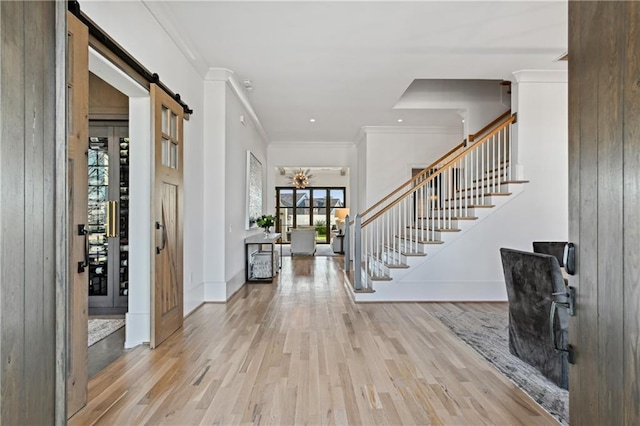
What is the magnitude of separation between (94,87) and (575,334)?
4892 millimetres

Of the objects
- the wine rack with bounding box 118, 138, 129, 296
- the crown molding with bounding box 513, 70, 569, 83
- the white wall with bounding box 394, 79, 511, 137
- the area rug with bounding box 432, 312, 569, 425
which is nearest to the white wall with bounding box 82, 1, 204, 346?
the wine rack with bounding box 118, 138, 129, 296

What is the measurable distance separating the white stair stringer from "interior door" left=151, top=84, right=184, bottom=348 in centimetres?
273

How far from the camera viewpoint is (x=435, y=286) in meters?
5.38

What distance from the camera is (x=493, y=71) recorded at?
16.8 ft

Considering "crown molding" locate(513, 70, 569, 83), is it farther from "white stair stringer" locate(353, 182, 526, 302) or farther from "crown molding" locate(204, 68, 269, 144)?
"crown molding" locate(204, 68, 269, 144)

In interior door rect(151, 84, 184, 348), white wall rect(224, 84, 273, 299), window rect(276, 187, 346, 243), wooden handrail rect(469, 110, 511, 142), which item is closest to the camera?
interior door rect(151, 84, 184, 348)

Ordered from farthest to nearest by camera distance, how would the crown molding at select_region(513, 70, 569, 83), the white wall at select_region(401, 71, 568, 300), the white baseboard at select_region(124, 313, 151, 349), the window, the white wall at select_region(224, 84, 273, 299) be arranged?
the window < the white wall at select_region(224, 84, 273, 299) < the white wall at select_region(401, 71, 568, 300) < the crown molding at select_region(513, 70, 569, 83) < the white baseboard at select_region(124, 313, 151, 349)

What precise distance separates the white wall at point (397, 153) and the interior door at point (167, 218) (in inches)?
212

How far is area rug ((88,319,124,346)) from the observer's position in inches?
146

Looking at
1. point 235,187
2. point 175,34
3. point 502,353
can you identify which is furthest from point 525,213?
point 175,34

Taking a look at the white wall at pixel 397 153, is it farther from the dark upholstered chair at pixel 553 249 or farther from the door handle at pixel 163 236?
the door handle at pixel 163 236

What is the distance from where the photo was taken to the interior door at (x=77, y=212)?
2229 millimetres

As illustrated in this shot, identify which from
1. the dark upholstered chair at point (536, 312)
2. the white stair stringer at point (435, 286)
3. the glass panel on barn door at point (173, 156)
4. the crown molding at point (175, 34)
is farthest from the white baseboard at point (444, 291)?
the crown molding at point (175, 34)

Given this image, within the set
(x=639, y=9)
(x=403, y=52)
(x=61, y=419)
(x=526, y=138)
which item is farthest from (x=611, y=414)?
(x=526, y=138)
